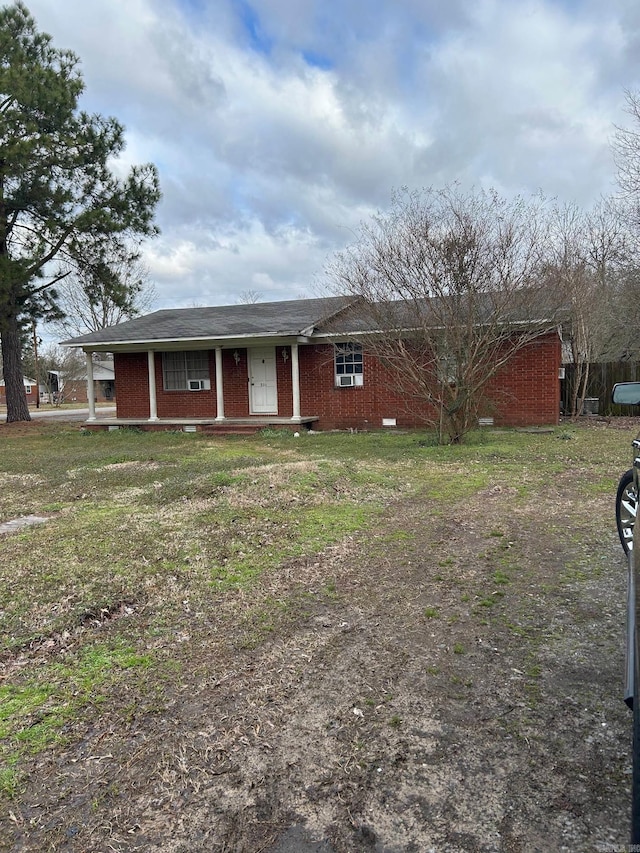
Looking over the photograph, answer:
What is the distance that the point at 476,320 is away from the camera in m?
10.7

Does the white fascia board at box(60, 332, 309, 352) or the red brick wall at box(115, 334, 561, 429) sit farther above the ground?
the white fascia board at box(60, 332, 309, 352)

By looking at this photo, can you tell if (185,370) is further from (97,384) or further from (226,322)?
(97,384)

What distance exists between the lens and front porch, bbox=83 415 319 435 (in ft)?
49.3

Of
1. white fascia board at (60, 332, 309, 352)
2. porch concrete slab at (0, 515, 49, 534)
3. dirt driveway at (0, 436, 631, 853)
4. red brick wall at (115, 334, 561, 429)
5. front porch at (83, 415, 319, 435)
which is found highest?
white fascia board at (60, 332, 309, 352)

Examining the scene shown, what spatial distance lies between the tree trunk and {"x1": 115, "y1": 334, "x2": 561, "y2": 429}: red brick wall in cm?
394

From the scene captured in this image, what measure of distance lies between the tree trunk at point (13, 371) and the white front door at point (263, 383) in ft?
26.4

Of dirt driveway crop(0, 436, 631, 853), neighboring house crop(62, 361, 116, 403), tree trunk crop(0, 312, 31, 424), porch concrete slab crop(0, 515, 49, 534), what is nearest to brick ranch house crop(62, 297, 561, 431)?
tree trunk crop(0, 312, 31, 424)

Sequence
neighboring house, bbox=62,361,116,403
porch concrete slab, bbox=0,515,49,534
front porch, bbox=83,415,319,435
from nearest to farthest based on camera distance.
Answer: porch concrete slab, bbox=0,515,49,534 → front porch, bbox=83,415,319,435 → neighboring house, bbox=62,361,116,403

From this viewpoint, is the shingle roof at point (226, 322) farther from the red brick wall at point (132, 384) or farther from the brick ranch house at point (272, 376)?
the red brick wall at point (132, 384)

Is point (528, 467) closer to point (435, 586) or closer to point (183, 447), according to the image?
point (435, 586)

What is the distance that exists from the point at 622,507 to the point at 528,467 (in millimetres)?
4406

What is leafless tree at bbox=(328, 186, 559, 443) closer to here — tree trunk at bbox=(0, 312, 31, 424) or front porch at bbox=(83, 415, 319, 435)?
front porch at bbox=(83, 415, 319, 435)

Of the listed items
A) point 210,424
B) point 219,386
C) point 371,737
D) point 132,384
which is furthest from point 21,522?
point 132,384

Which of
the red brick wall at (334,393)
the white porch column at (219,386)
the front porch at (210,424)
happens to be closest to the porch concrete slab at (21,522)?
the red brick wall at (334,393)
